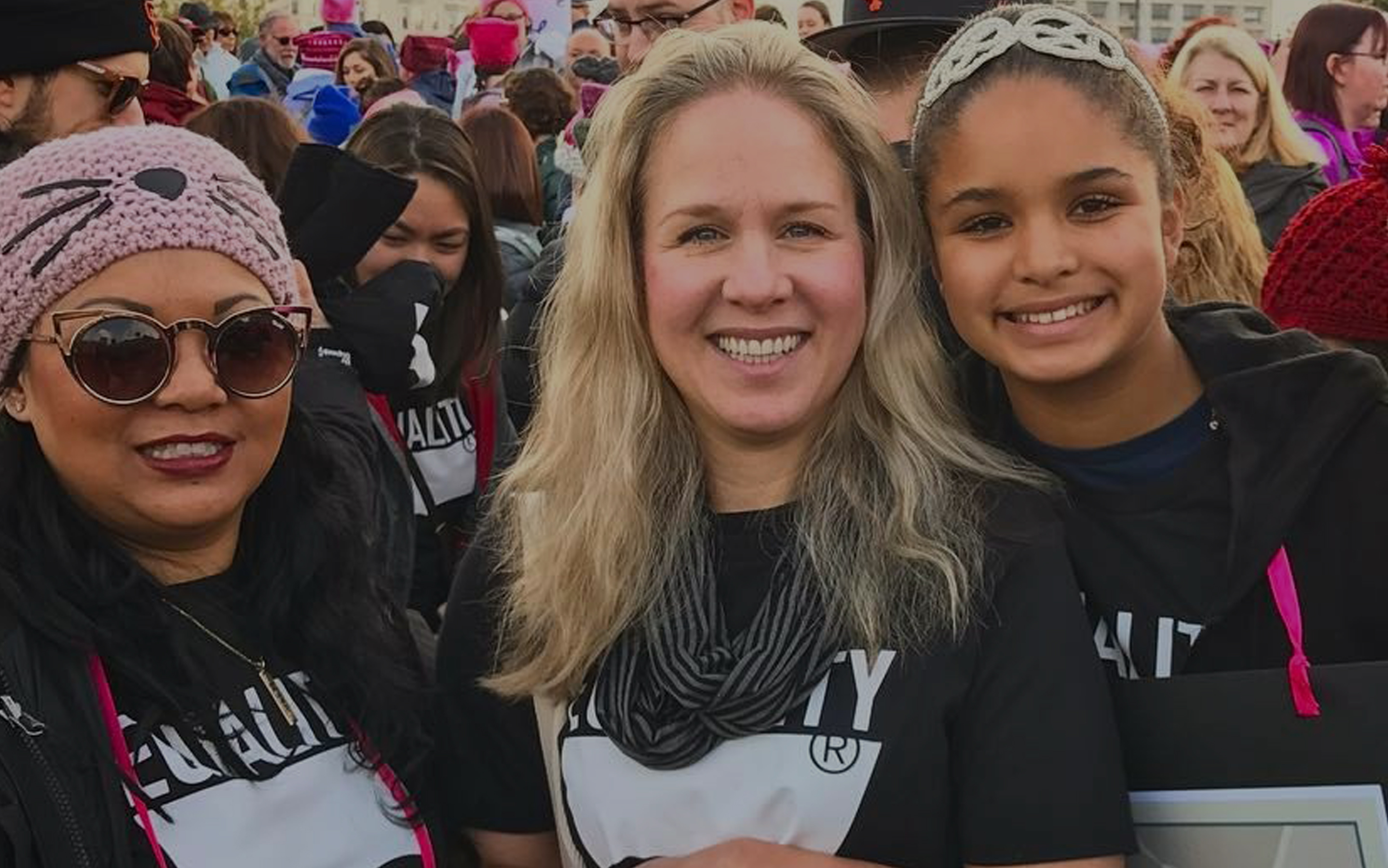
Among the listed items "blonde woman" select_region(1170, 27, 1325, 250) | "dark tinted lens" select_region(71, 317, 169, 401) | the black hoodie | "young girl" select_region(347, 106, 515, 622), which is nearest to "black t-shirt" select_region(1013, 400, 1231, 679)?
the black hoodie

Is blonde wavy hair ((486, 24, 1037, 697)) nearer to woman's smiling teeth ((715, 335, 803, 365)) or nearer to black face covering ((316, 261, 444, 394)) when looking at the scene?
woman's smiling teeth ((715, 335, 803, 365))

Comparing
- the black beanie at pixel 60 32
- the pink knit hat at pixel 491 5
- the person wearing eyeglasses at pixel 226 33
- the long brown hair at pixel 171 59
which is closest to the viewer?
the black beanie at pixel 60 32

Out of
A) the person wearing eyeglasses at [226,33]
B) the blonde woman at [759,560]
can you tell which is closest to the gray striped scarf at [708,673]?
the blonde woman at [759,560]

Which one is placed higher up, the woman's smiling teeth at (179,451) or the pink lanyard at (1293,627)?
the woman's smiling teeth at (179,451)

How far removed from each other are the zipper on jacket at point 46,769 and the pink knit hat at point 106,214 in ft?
1.52

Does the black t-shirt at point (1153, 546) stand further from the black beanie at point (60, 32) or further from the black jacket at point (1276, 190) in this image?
the black jacket at point (1276, 190)

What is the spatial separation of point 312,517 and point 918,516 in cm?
91

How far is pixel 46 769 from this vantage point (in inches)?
70.2

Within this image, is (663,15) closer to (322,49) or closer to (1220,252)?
(1220,252)

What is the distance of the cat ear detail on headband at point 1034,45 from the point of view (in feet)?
7.30

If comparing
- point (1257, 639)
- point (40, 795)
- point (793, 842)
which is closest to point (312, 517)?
point (40, 795)

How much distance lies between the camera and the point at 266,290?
2.10m

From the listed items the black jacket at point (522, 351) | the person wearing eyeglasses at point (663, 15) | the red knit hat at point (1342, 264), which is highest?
the person wearing eyeglasses at point (663, 15)

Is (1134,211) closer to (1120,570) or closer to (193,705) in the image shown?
(1120,570)
